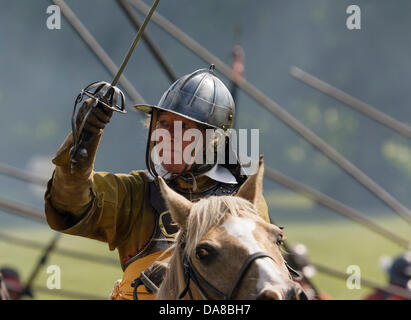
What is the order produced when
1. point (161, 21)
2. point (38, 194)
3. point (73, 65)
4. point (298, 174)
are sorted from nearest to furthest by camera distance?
1. point (161, 21)
2. point (38, 194)
3. point (73, 65)
4. point (298, 174)

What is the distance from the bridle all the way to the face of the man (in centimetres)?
127

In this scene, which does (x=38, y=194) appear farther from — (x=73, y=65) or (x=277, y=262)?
(x=277, y=262)

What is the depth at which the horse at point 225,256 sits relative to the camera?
3311 mm

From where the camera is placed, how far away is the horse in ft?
10.9

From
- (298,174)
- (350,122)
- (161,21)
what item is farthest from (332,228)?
(161,21)

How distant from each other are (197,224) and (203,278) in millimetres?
255

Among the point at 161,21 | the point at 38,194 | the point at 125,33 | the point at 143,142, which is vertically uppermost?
the point at 125,33

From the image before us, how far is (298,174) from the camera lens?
3553 centimetres

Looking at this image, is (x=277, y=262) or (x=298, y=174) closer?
(x=277, y=262)

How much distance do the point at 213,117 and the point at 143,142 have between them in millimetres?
624
